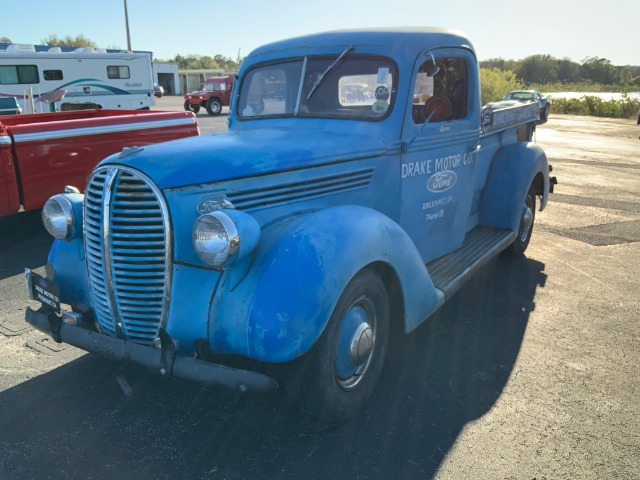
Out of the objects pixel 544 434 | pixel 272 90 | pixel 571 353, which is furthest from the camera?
pixel 272 90

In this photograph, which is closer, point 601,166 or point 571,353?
point 571,353

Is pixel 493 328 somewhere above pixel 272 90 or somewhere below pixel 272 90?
below

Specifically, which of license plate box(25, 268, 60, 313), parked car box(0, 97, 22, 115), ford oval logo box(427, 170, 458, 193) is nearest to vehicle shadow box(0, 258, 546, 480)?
license plate box(25, 268, 60, 313)

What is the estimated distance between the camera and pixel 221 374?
2.20 metres

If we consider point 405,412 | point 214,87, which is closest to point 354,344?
point 405,412

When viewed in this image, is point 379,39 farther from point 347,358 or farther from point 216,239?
point 347,358

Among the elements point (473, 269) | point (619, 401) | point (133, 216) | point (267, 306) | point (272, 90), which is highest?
point (272, 90)

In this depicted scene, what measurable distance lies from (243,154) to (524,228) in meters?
3.67

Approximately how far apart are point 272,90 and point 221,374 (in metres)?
2.25

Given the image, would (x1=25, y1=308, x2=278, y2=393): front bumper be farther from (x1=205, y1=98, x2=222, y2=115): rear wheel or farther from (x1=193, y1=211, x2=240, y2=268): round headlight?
(x1=205, y1=98, x2=222, y2=115): rear wheel

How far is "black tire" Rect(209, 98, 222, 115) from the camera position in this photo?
26500 mm

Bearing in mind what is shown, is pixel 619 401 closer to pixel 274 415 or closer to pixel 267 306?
pixel 274 415

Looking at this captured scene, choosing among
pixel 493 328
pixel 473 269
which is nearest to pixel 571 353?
pixel 493 328

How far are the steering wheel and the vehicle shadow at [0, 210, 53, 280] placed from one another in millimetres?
3966
